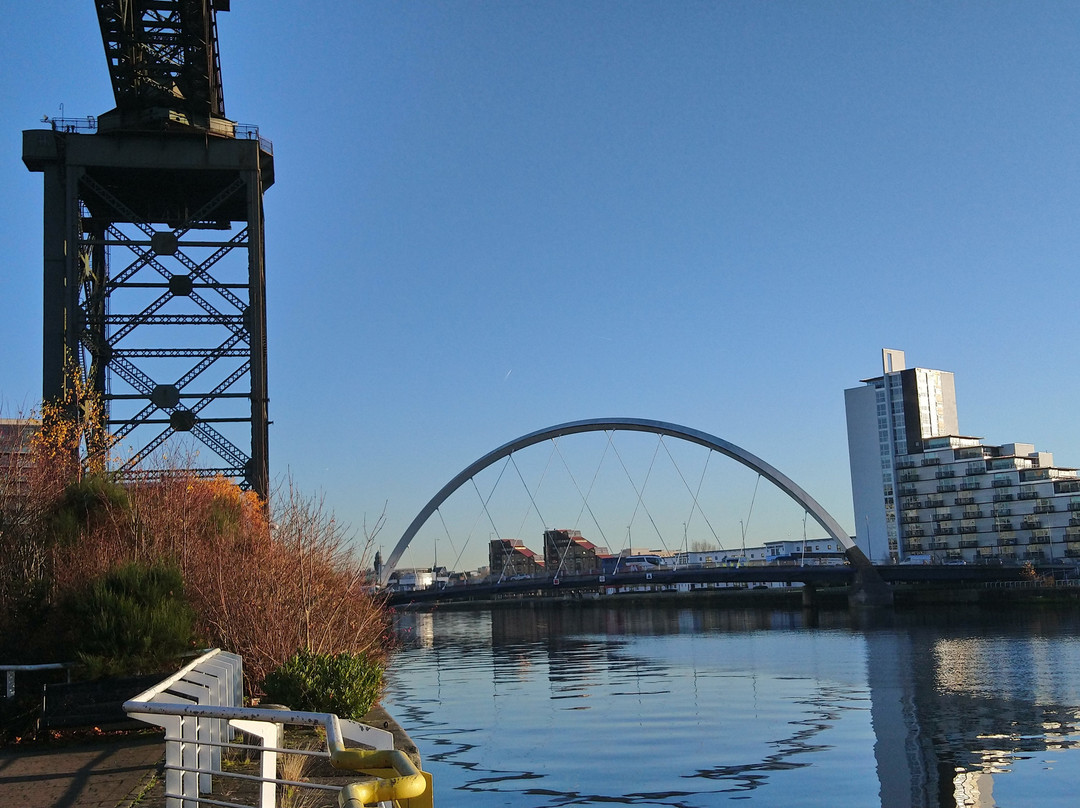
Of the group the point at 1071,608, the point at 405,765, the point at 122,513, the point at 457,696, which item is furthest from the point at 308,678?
the point at 1071,608

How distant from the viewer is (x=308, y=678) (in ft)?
49.4

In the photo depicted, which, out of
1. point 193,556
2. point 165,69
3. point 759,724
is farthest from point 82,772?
point 165,69

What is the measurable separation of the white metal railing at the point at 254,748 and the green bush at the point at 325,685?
100 inches

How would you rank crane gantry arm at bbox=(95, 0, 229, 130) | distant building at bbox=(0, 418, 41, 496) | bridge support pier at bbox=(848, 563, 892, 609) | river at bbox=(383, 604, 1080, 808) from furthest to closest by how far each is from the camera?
1. bridge support pier at bbox=(848, 563, 892, 609)
2. crane gantry arm at bbox=(95, 0, 229, 130)
3. distant building at bbox=(0, 418, 41, 496)
4. river at bbox=(383, 604, 1080, 808)

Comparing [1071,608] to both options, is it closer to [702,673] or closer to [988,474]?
[702,673]

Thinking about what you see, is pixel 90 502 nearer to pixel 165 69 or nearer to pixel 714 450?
pixel 165 69

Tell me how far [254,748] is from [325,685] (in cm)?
781

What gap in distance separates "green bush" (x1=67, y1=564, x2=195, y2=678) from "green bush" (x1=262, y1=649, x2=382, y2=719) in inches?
57.5

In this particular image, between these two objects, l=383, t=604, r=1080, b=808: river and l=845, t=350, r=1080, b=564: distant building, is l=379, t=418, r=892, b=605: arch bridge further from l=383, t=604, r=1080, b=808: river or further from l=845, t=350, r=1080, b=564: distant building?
l=845, t=350, r=1080, b=564: distant building

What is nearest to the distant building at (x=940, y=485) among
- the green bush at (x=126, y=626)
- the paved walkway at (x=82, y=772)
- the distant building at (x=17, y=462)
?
the distant building at (x=17, y=462)

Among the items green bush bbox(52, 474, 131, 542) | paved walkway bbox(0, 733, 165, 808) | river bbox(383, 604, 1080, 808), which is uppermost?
green bush bbox(52, 474, 131, 542)

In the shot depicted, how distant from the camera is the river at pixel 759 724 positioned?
57.2ft

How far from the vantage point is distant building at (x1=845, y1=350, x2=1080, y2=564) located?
148625 mm

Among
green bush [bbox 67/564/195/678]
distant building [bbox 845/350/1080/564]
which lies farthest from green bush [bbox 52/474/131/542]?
distant building [bbox 845/350/1080/564]
